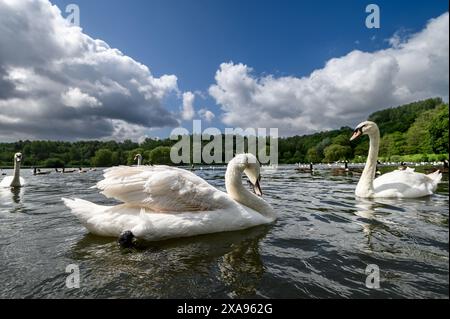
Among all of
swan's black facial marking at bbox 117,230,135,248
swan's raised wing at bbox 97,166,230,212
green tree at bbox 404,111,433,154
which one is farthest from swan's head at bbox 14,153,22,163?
green tree at bbox 404,111,433,154

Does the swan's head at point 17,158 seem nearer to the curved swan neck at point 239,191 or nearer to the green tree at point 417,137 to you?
the curved swan neck at point 239,191

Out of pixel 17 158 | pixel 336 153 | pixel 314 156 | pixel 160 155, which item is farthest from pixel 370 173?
pixel 314 156

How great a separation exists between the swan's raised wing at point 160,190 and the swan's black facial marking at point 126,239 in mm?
638

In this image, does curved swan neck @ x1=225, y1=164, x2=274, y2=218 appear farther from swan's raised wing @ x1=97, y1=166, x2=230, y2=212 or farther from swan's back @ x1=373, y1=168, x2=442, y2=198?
swan's back @ x1=373, y1=168, x2=442, y2=198

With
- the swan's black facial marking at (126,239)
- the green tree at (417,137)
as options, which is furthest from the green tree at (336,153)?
the swan's black facial marking at (126,239)

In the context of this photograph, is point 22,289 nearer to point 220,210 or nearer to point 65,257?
point 65,257

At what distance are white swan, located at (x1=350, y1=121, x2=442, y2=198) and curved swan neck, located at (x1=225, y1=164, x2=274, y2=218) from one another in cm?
512

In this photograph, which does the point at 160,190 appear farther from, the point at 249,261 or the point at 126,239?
the point at 249,261

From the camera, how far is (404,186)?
9.69 m

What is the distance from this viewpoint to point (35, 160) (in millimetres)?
115812

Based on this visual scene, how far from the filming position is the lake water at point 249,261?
345 centimetres

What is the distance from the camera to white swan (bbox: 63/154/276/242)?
5328 mm
